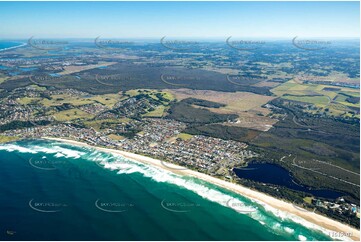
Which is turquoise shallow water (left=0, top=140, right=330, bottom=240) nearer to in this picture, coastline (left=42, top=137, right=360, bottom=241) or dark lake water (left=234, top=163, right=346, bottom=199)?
coastline (left=42, top=137, right=360, bottom=241)

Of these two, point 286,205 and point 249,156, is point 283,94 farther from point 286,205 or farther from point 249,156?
point 286,205

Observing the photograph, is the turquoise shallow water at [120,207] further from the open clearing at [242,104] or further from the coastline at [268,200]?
the open clearing at [242,104]

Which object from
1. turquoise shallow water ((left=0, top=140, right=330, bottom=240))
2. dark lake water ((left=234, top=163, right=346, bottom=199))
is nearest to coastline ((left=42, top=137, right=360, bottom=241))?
turquoise shallow water ((left=0, top=140, right=330, bottom=240))

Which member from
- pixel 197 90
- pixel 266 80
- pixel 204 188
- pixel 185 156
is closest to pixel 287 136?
pixel 185 156

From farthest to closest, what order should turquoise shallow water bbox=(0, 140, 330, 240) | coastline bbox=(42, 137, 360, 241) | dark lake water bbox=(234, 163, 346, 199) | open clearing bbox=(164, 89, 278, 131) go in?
open clearing bbox=(164, 89, 278, 131), dark lake water bbox=(234, 163, 346, 199), coastline bbox=(42, 137, 360, 241), turquoise shallow water bbox=(0, 140, 330, 240)

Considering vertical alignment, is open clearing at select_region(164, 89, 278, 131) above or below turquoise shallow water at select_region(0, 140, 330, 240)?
above

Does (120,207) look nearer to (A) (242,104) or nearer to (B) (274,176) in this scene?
(B) (274,176)
